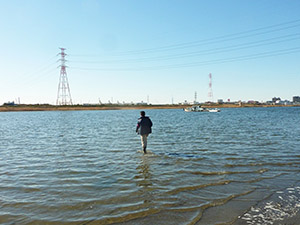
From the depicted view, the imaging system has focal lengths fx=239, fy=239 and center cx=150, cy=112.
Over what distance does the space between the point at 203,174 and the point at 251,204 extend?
319cm

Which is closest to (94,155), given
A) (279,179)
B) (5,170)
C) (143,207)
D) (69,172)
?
(69,172)

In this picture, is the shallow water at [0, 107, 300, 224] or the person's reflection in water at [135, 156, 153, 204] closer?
the shallow water at [0, 107, 300, 224]

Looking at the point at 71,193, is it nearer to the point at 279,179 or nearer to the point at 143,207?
the point at 143,207

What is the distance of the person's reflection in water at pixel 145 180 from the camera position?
23.9 ft

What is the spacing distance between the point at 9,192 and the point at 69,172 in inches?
105

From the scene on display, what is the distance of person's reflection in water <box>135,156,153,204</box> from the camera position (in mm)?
7280

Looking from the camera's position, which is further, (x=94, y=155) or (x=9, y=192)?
(x=94, y=155)

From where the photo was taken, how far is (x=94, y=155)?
1378cm

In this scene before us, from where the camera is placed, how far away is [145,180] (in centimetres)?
892

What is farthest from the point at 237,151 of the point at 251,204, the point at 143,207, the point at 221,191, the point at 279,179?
the point at 143,207

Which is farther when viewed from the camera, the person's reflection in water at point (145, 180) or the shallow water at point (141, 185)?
the person's reflection in water at point (145, 180)

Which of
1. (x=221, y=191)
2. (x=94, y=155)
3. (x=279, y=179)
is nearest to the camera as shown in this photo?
(x=221, y=191)

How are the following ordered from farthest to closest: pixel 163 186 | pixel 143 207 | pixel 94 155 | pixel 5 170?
pixel 94 155
pixel 5 170
pixel 163 186
pixel 143 207

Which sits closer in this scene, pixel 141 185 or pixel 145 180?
pixel 141 185
